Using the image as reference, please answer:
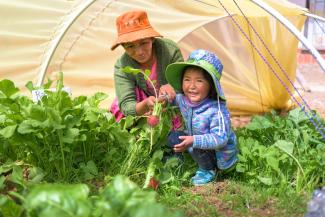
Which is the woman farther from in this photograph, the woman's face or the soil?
the soil

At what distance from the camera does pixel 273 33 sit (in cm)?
402

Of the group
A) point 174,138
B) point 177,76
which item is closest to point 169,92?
point 177,76

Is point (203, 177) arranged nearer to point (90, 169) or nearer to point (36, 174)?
point (90, 169)

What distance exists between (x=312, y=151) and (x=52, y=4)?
211 centimetres

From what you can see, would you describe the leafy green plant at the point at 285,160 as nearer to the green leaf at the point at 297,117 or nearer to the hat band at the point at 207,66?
the green leaf at the point at 297,117

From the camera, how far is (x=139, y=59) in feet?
9.18

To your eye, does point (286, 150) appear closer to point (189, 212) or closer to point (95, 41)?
point (189, 212)

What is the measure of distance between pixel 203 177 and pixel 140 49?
0.73 metres

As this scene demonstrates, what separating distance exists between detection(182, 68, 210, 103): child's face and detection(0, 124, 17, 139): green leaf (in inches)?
31.9

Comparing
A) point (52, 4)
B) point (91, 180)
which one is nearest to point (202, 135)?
point (91, 180)

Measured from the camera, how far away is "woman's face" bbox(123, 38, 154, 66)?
8.98 feet

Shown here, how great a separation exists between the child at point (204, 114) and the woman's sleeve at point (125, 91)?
0.30 metres

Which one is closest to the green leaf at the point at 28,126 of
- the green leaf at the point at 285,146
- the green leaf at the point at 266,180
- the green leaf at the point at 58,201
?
the green leaf at the point at 58,201

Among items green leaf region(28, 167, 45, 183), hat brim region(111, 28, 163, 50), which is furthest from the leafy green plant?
green leaf region(28, 167, 45, 183)
